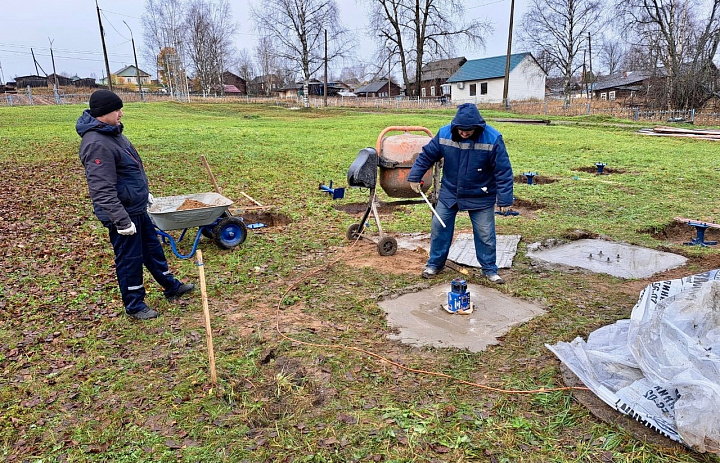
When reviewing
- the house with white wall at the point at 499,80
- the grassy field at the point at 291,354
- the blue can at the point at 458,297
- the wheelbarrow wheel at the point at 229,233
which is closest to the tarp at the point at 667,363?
the grassy field at the point at 291,354

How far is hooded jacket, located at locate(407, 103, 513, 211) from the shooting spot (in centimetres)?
444

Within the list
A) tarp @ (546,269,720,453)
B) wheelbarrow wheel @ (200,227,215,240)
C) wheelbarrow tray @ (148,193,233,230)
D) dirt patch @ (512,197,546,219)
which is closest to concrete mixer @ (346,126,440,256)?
wheelbarrow tray @ (148,193,233,230)

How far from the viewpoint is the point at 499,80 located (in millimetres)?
47562

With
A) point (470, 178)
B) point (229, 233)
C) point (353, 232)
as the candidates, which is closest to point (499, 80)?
point (353, 232)

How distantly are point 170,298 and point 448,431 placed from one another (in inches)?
118

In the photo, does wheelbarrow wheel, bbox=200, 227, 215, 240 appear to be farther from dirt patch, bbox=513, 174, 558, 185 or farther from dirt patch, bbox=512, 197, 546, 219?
dirt patch, bbox=513, 174, 558, 185

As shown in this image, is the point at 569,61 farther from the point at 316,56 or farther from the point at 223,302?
the point at 223,302

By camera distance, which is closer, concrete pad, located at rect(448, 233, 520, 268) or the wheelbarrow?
the wheelbarrow

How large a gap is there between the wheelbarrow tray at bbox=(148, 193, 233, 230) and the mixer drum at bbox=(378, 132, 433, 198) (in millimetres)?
1830

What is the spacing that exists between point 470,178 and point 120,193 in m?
3.04

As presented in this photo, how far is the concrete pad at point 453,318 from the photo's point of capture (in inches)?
147

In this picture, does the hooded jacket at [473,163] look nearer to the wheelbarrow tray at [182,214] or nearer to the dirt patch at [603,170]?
the wheelbarrow tray at [182,214]

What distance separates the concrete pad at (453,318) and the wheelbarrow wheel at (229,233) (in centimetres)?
239

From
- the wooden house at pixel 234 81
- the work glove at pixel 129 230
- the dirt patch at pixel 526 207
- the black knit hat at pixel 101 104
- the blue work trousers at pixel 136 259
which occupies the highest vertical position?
the wooden house at pixel 234 81
